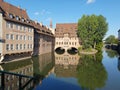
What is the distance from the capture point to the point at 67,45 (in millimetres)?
79125

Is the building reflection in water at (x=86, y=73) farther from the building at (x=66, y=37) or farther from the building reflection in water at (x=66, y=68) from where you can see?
the building at (x=66, y=37)

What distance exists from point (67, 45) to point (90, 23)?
1749 cm

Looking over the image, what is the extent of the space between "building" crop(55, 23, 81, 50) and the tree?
10.5 metres

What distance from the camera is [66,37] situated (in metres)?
80.0

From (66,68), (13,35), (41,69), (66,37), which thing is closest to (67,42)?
(66,37)

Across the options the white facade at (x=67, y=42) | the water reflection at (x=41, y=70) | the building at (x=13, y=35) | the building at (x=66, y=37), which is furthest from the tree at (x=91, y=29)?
the water reflection at (x=41, y=70)

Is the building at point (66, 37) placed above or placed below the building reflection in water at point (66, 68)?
above

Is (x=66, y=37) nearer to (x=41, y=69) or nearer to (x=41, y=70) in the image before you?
(x=41, y=69)

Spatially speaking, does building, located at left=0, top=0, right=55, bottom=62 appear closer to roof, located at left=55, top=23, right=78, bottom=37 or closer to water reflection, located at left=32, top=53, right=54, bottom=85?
water reflection, located at left=32, top=53, right=54, bottom=85

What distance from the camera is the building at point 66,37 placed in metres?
78.9

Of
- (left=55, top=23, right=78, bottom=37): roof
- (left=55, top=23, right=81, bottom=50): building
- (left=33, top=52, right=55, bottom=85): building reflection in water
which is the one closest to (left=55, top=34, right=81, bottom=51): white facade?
(left=55, top=23, right=81, bottom=50): building

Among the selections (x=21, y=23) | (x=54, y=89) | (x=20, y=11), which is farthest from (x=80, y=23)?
(x=54, y=89)

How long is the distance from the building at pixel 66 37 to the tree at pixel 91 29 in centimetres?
1046

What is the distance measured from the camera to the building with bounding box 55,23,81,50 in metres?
78.9
